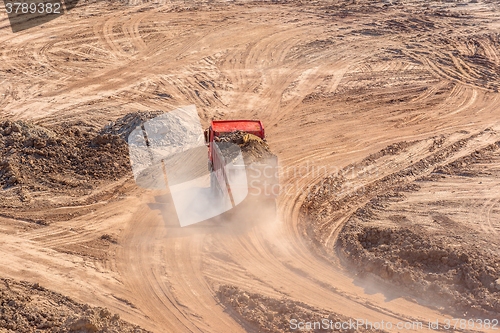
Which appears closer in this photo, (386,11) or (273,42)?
(273,42)

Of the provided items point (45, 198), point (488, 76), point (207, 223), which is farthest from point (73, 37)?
point (488, 76)

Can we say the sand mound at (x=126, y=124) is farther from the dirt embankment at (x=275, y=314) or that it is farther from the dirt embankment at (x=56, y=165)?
the dirt embankment at (x=275, y=314)

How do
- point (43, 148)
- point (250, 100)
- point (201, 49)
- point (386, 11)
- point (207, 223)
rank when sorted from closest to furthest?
point (207, 223) < point (43, 148) < point (250, 100) < point (201, 49) < point (386, 11)

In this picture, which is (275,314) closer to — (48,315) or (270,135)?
(48,315)

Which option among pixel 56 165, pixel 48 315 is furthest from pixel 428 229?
pixel 56 165

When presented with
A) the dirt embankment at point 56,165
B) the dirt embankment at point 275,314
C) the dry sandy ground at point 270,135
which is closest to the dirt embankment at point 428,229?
the dry sandy ground at point 270,135

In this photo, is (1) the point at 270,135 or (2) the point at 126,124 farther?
(1) the point at 270,135

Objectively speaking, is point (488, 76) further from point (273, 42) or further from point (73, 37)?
point (73, 37)
